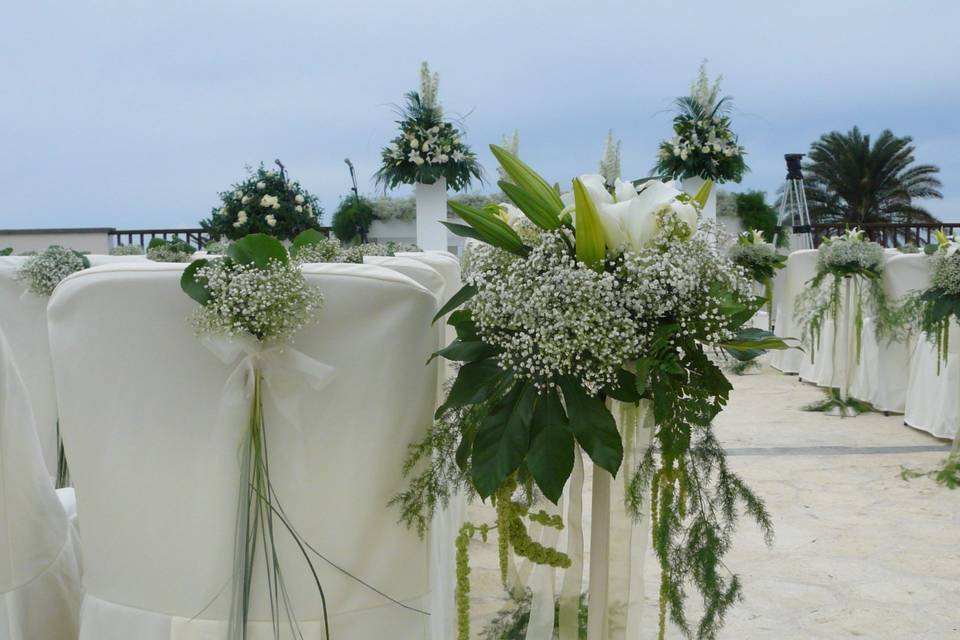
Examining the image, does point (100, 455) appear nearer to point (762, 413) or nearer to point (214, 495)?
point (214, 495)

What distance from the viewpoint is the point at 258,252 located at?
4.02 ft

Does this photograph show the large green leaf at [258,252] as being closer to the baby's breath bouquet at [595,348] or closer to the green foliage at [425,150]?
the baby's breath bouquet at [595,348]

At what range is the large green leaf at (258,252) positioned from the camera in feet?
4.00

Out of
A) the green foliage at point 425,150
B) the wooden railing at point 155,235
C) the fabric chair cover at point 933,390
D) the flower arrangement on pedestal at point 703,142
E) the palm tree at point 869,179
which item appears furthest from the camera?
the palm tree at point 869,179

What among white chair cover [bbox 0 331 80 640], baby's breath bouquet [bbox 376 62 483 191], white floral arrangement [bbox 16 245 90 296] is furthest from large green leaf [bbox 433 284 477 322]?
baby's breath bouquet [bbox 376 62 483 191]

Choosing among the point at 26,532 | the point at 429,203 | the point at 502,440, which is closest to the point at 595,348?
the point at 502,440

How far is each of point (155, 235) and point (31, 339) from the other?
10299 millimetres

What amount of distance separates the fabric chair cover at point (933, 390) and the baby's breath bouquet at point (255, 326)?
3.89 metres

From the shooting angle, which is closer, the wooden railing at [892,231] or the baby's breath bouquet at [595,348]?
the baby's breath bouquet at [595,348]

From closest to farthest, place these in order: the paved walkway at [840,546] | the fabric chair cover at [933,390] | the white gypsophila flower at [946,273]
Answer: the paved walkway at [840,546], the white gypsophila flower at [946,273], the fabric chair cover at [933,390]

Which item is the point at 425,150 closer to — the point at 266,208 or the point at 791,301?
the point at 266,208

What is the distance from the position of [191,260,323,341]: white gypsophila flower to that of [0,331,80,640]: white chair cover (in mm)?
435

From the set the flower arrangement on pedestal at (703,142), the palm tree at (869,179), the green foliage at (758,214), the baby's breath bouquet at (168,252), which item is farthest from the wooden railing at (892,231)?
the baby's breath bouquet at (168,252)

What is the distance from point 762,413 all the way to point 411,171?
2858 millimetres
